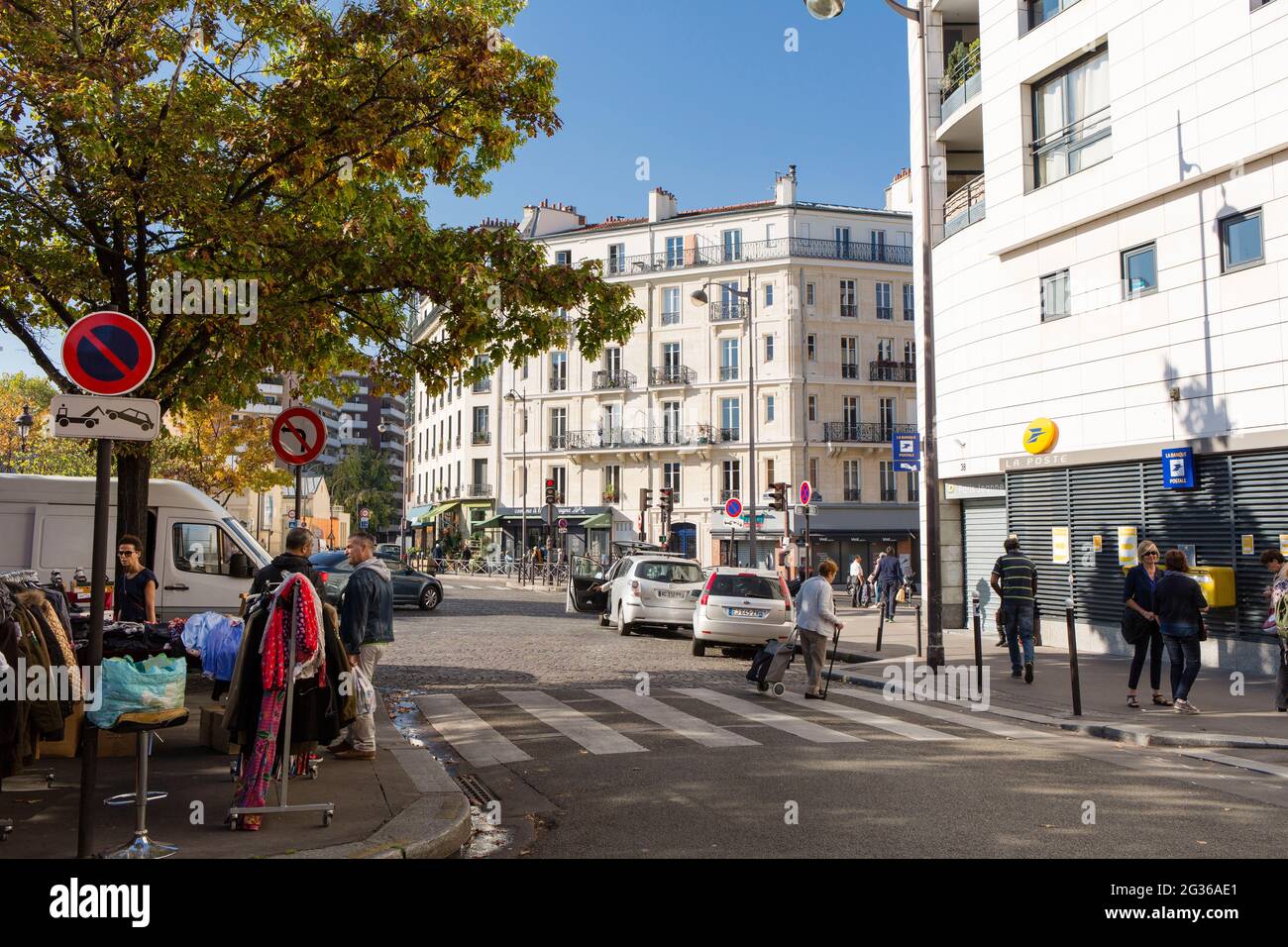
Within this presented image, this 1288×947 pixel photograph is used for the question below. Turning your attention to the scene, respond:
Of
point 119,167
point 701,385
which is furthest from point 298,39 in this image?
point 701,385

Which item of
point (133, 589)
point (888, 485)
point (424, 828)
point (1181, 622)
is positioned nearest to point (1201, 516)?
point (1181, 622)

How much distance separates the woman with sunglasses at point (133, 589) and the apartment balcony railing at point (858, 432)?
141 ft

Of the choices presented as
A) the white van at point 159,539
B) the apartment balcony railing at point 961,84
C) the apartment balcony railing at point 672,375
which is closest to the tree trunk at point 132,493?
the white van at point 159,539

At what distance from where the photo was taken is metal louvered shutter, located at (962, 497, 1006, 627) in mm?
20922

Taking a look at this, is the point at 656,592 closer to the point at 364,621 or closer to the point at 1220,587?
the point at 1220,587

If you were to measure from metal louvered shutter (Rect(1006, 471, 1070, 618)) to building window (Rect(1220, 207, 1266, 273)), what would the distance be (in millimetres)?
4605

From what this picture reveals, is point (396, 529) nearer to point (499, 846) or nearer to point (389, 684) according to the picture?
point (389, 684)

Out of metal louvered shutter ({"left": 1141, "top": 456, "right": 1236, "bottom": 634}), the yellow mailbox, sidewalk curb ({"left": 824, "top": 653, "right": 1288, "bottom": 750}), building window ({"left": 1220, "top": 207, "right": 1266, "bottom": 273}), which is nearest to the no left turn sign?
sidewalk curb ({"left": 824, "top": 653, "right": 1288, "bottom": 750})

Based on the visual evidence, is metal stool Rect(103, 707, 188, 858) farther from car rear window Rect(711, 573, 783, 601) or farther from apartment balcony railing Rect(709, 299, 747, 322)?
apartment balcony railing Rect(709, 299, 747, 322)

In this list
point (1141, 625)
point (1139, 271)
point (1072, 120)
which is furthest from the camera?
point (1072, 120)

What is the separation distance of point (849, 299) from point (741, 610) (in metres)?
38.3

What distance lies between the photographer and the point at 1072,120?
18203mm

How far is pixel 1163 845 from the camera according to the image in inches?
227

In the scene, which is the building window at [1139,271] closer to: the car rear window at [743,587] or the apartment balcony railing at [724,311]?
the car rear window at [743,587]
